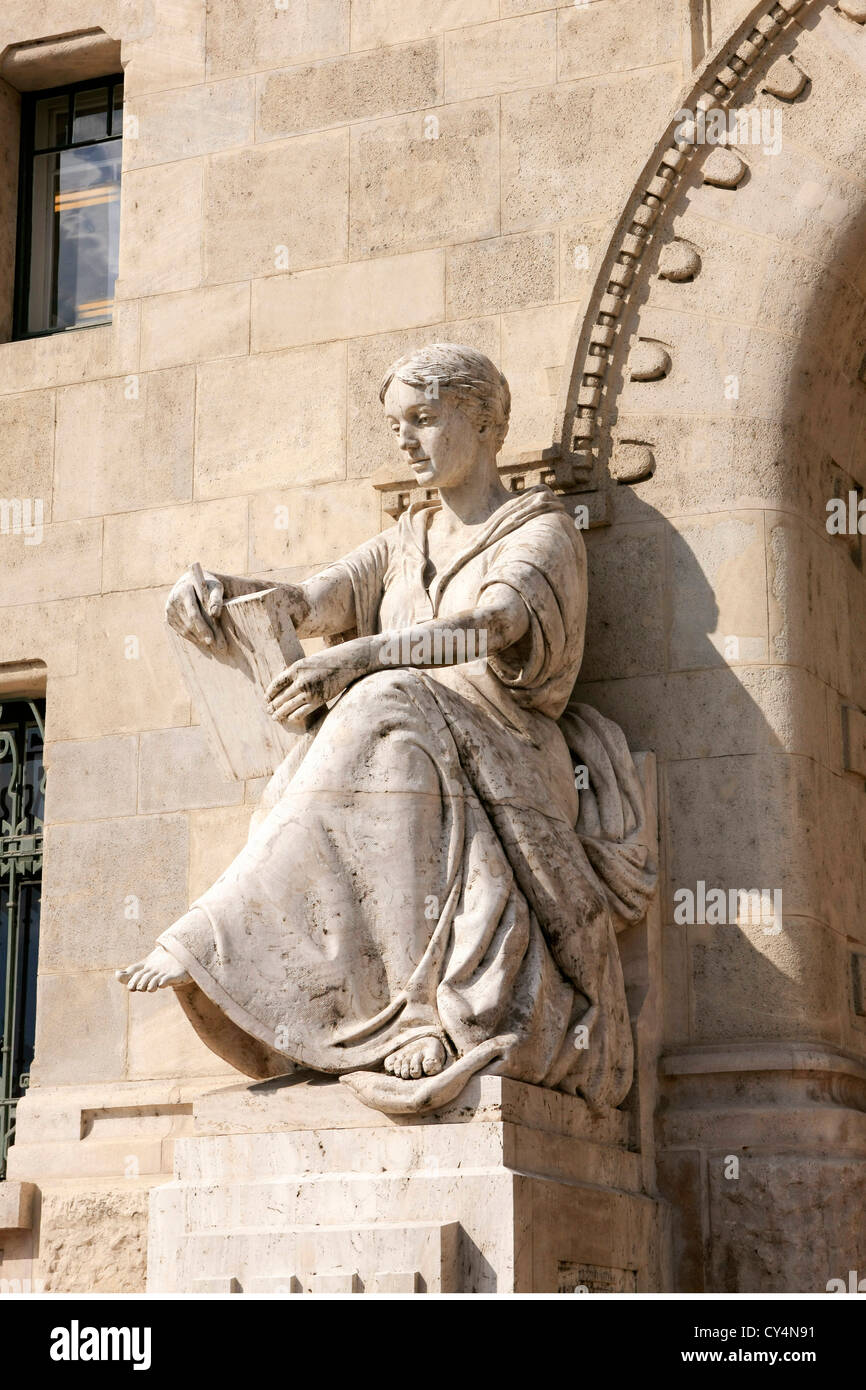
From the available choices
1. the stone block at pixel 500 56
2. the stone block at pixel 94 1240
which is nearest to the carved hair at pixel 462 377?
the stone block at pixel 500 56

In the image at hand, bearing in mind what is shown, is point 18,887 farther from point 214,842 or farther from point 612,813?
point 612,813

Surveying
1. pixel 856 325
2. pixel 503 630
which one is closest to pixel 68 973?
pixel 503 630

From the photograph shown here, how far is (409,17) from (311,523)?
2057 mm

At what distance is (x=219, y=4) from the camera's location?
361 inches

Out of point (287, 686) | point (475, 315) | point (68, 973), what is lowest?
point (68, 973)

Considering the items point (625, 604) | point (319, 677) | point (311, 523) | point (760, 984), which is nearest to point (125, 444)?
point (311, 523)

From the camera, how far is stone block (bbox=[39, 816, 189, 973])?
27.0ft

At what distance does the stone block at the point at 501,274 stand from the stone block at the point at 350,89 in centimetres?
68

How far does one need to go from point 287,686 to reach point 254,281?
2405 millimetres

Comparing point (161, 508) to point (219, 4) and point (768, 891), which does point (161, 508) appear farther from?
point (768, 891)

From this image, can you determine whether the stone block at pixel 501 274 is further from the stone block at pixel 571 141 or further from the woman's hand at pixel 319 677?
the woman's hand at pixel 319 677

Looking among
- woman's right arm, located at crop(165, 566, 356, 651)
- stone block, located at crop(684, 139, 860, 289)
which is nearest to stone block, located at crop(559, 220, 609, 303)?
stone block, located at crop(684, 139, 860, 289)

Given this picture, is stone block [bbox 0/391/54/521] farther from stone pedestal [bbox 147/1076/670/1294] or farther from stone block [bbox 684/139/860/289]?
stone pedestal [bbox 147/1076/670/1294]

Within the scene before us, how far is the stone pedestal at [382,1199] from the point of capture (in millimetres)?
6082
